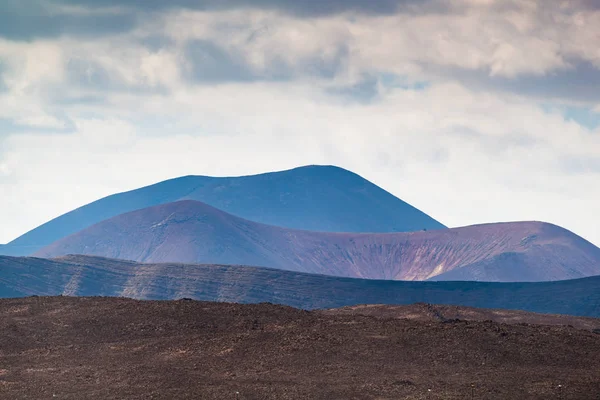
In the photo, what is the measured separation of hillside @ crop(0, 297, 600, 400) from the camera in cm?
3922

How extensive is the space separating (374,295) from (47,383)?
4356 inches

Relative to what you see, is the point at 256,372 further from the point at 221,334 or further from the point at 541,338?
the point at 541,338

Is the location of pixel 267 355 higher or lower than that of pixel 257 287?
lower

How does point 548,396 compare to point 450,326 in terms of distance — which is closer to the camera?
point 548,396

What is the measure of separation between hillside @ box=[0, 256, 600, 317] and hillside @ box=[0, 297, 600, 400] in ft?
286

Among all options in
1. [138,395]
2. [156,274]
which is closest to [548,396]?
[138,395]

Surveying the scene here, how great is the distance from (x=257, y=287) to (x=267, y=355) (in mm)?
104179

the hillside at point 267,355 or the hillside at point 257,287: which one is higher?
the hillside at point 257,287

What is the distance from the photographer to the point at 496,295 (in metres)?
147

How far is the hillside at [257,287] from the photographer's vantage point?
142 m

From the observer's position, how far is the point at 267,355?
45375 millimetres

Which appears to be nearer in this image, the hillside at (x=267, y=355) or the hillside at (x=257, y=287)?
the hillside at (x=267, y=355)

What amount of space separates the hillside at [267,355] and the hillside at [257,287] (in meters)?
87.3

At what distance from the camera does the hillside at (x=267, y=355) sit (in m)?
39.2
